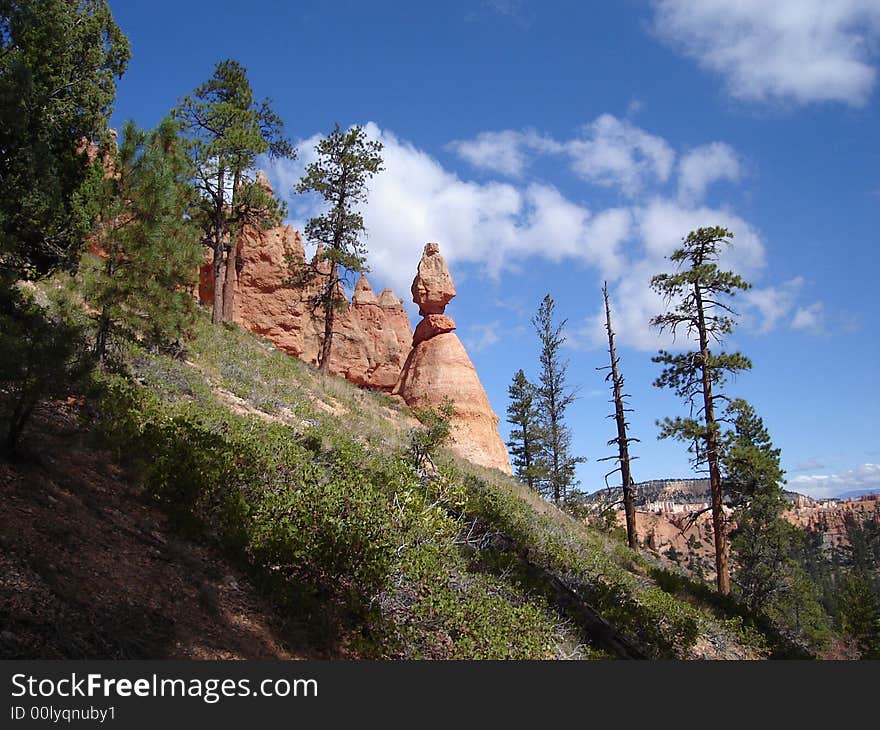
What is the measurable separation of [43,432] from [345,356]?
3769 centimetres

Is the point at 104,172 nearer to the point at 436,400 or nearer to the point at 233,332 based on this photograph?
the point at 233,332

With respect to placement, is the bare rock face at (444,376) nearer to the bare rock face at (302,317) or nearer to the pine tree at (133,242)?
the bare rock face at (302,317)

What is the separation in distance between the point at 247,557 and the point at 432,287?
1447 inches

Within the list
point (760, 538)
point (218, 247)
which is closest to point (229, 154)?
point (218, 247)

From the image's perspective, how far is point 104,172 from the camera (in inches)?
546

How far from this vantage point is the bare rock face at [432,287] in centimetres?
4388

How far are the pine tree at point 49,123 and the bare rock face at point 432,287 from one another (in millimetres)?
29593

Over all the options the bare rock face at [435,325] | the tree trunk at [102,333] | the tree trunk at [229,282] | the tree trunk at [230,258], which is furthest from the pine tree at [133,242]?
the bare rock face at [435,325]

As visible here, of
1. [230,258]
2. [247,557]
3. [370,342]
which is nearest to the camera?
[247,557]

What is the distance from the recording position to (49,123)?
43.0ft

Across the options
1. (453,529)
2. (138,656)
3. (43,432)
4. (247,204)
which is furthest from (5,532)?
(247,204)

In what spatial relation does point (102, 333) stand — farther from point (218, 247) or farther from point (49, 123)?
point (218, 247)

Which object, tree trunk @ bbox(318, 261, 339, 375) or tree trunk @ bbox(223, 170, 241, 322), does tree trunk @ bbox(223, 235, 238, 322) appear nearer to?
tree trunk @ bbox(223, 170, 241, 322)

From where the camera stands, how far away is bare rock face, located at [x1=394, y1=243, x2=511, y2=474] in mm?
37500
